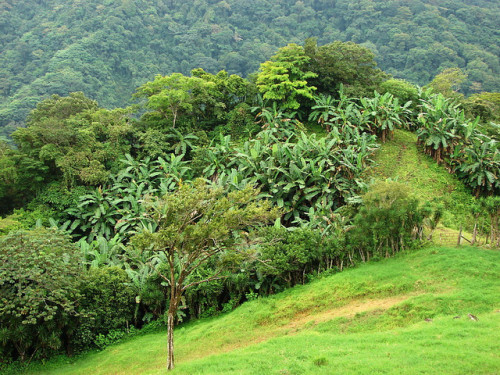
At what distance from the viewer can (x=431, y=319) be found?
1007 cm

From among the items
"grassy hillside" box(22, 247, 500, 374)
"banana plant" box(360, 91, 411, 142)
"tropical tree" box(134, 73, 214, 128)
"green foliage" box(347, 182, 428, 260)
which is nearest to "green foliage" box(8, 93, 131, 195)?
"tropical tree" box(134, 73, 214, 128)

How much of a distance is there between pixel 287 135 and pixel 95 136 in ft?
36.2

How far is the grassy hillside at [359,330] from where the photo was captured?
8164 mm

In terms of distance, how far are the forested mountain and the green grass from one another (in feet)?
113

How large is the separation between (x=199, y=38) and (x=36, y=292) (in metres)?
58.4

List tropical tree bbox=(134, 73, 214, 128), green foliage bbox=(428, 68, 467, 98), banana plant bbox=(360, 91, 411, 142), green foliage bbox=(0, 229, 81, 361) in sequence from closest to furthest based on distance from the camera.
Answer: green foliage bbox=(0, 229, 81, 361) < banana plant bbox=(360, 91, 411, 142) < tropical tree bbox=(134, 73, 214, 128) < green foliage bbox=(428, 68, 467, 98)

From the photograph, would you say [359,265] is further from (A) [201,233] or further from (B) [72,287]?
(B) [72,287]

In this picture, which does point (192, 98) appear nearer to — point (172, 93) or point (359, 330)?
point (172, 93)

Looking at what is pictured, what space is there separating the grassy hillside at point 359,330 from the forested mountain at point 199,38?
40.3 m

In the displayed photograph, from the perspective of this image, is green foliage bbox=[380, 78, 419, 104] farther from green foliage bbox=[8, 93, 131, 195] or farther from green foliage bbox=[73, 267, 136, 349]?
green foliage bbox=[73, 267, 136, 349]

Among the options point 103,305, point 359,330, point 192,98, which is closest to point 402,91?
point 192,98

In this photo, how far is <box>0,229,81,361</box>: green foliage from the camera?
36.1 feet

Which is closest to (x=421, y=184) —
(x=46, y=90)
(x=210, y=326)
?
(x=210, y=326)

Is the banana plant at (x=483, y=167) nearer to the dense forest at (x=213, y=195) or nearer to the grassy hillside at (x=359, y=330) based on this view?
the dense forest at (x=213, y=195)
